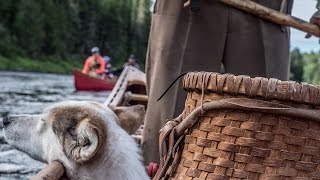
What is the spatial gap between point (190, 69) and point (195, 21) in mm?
272

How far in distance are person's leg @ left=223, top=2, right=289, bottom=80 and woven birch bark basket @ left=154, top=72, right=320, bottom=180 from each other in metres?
1.68

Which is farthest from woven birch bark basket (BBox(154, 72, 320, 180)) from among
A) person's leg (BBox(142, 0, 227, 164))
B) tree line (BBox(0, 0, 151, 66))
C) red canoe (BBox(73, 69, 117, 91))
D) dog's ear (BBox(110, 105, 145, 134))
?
tree line (BBox(0, 0, 151, 66))

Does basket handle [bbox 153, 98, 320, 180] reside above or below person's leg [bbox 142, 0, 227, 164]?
below

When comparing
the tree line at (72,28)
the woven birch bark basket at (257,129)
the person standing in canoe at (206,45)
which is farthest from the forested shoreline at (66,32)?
the woven birch bark basket at (257,129)

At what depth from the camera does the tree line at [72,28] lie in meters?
70.4

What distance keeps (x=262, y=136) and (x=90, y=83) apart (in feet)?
76.0

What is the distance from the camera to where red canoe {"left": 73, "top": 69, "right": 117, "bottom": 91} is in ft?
81.0

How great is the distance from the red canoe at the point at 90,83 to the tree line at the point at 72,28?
3447 cm

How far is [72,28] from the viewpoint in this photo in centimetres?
8294

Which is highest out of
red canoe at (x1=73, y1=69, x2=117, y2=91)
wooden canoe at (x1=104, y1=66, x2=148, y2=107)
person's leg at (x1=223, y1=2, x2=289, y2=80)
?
person's leg at (x1=223, y1=2, x2=289, y2=80)

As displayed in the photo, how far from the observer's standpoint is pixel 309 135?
93.0 inches

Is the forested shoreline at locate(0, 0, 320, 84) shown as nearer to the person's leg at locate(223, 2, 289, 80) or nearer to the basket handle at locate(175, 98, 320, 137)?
the person's leg at locate(223, 2, 289, 80)

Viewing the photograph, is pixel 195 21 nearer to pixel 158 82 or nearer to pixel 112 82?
pixel 158 82

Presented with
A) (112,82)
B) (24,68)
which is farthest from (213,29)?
(24,68)
